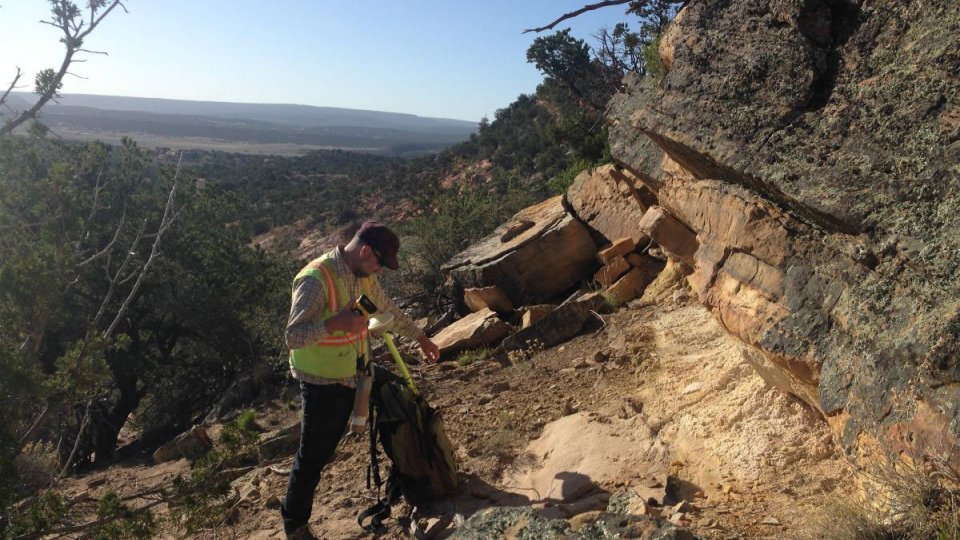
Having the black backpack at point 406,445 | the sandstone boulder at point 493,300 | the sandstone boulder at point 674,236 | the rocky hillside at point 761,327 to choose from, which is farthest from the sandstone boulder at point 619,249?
the black backpack at point 406,445

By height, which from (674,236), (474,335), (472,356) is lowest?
(472,356)

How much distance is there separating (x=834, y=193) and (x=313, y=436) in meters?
2.78

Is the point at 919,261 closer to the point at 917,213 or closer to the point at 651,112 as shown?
the point at 917,213

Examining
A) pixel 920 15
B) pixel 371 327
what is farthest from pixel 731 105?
pixel 371 327

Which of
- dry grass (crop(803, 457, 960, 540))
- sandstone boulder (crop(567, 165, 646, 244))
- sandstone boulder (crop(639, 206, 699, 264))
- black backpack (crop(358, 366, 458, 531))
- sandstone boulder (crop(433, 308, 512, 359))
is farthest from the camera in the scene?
sandstone boulder (crop(567, 165, 646, 244))

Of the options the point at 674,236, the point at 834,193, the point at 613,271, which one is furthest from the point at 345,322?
the point at 613,271

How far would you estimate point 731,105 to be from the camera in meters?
3.66

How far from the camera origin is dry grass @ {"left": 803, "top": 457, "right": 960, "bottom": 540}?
91.3 inches

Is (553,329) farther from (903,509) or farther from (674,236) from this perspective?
(903,509)

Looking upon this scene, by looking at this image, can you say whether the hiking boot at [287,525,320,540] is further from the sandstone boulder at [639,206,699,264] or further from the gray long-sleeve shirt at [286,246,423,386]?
the sandstone boulder at [639,206,699,264]

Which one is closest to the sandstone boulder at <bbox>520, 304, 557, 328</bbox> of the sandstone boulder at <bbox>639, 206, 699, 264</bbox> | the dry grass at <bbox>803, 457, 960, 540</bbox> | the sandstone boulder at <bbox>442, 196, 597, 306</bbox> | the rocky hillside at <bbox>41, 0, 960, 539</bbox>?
the sandstone boulder at <bbox>442, 196, 597, 306</bbox>

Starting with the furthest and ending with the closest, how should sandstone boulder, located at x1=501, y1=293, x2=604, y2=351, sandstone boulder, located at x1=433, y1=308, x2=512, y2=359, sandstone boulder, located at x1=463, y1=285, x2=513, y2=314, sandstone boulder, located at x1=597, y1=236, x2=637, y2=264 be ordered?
1. sandstone boulder, located at x1=463, y1=285, x2=513, y2=314
2. sandstone boulder, located at x1=597, y1=236, x2=637, y2=264
3. sandstone boulder, located at x1=433, y1=308, x2=512, y2=359
4. sandstone boulder, located at x1=501, y1=293, x2=604, y2=351

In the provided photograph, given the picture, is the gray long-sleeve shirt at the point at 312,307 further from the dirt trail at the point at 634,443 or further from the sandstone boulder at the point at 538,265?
the sandstone boulder at the point at 538,265

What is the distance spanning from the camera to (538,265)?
8148mm
